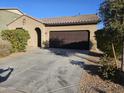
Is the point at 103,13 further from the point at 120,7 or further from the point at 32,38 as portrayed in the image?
the point at 32,38

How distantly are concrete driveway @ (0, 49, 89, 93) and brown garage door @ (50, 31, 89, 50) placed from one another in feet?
31.3

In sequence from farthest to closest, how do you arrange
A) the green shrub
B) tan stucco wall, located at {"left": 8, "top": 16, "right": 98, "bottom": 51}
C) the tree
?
tan stucco wall, located at {"left": 8, "top": 16, "right": 98, "bottom": 51}, the green shrub, the tree

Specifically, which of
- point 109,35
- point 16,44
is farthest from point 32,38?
point 109,35

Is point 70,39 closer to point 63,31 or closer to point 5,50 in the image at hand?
point 63,31

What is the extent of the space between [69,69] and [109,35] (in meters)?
3.56

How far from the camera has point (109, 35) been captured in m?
13.9

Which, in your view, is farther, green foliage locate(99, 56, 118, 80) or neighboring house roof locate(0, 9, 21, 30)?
neighboring house roof locate(0, 9, 21, 30)

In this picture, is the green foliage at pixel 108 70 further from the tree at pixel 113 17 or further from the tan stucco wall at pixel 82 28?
the tan stucco wall at pixel 82 28

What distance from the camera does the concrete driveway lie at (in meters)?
11.8

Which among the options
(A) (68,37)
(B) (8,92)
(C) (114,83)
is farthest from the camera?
(A) (68,37)

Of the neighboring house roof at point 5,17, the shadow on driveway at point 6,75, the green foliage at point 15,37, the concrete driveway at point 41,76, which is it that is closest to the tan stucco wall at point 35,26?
the neighboring house roof at point 5,17

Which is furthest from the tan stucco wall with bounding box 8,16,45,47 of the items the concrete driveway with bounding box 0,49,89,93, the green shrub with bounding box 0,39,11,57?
the concrete driveway with bounding box 0,49,89,93

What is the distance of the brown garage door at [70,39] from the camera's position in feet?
91.5

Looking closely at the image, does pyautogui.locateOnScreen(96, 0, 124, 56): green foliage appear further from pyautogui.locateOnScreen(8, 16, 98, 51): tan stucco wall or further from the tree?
pyautogui.locateOnScreen(8, 16, 98, 51): tan stucco wall
